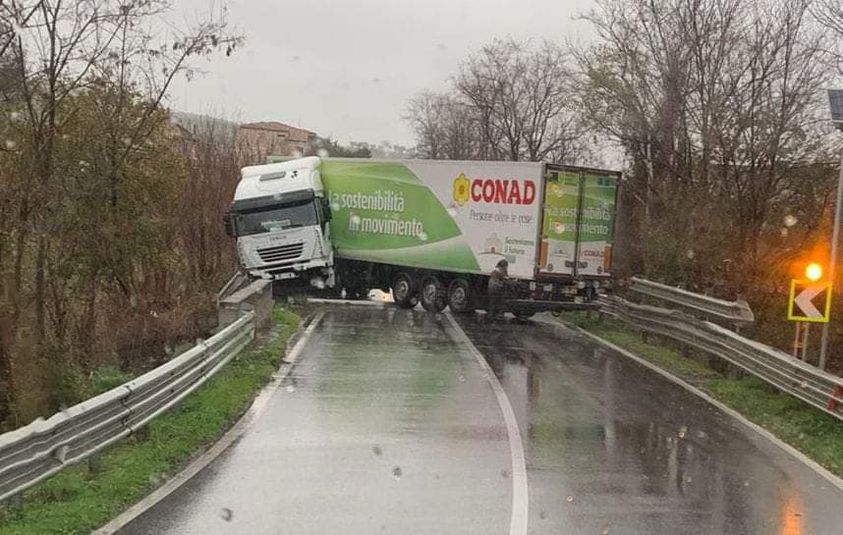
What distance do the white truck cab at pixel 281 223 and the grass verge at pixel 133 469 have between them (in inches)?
539

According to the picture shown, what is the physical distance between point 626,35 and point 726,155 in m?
7.63

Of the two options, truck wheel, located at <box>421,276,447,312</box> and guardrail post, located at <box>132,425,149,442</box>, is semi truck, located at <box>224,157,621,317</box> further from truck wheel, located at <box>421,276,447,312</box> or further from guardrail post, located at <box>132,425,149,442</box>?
guardrail post, located at <box>132,425,149,442</box>

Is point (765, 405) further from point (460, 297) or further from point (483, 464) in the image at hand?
point (460, 297)

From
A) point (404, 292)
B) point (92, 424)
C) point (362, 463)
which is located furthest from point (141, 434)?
point (404, 292)

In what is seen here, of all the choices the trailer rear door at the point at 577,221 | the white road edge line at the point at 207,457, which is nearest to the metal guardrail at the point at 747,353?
the trailer rear door at the point at 577,221

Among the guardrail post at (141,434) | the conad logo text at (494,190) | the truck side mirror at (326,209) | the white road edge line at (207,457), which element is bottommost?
the white road edge line at (207,457)

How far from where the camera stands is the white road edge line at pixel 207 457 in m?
7.32

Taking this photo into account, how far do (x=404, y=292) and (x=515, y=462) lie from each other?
17.6m

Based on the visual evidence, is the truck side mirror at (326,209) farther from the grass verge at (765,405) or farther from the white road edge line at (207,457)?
the white road edge line at (207,457)

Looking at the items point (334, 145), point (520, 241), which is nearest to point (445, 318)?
point (520, 241)

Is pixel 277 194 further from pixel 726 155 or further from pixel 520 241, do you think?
pixel 726 155

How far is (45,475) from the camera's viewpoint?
23.9 ft

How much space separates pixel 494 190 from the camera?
2364 cm

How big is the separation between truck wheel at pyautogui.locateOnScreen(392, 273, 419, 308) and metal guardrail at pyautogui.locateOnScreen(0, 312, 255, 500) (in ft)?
47.5
